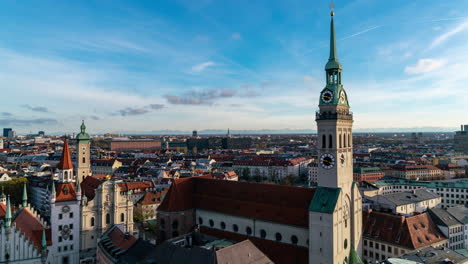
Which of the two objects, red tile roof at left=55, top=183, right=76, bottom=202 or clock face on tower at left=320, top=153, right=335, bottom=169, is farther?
red tile roof at left=55, top=183, right=76, bottom=202

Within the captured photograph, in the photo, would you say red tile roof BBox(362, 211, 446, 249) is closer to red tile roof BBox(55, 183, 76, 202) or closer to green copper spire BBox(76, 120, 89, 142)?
red tile roof BBox(55, 183, 76, 202)

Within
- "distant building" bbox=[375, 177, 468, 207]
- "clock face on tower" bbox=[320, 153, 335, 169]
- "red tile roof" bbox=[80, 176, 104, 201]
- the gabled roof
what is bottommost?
"distant building" bbox=[375, 177, 468, 207]

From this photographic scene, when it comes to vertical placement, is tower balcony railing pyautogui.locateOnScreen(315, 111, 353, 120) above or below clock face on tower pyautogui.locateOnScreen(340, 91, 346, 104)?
below

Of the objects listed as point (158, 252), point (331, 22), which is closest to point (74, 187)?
point (158, 252)

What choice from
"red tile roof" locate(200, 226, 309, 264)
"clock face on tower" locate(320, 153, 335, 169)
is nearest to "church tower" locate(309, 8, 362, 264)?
"clock face on tower" locate(320, 153, 335, 169)

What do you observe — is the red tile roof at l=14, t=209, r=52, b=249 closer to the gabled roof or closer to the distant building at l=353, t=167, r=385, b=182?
the gabled roof

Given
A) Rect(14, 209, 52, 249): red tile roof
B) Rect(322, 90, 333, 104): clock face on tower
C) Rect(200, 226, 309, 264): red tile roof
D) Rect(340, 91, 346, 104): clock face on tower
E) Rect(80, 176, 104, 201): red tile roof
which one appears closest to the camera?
Rect(200, 226, 309, 264): red tile roof

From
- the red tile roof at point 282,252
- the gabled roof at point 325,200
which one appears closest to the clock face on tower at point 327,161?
the gabled roof at point 325,200

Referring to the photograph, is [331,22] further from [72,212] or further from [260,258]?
[72,212]

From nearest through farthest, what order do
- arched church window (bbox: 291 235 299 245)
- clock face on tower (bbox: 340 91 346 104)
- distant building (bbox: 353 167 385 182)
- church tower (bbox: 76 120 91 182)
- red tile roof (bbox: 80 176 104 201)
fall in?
arched church window (bbox: 291 235 299 245), clock face on tower (bbox: 340 91 346 104), red tile roof (bbox: 80 176 104 201), church tower (bbox: 76 120 91 182), distant building (bbox: 353 167 385 182)
